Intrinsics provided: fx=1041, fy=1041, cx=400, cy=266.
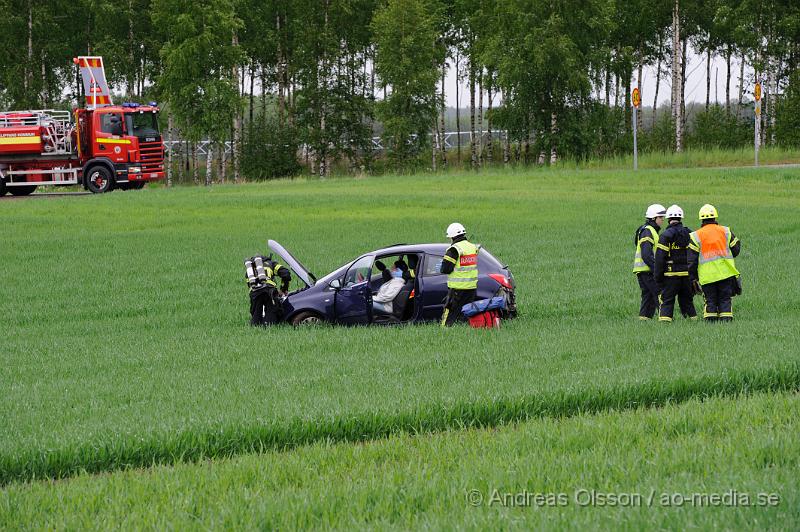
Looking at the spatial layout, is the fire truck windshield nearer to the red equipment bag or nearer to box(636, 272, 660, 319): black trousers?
the red equipment bag

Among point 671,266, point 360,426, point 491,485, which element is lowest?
point 360,426

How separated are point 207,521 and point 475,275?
8741 millimetres

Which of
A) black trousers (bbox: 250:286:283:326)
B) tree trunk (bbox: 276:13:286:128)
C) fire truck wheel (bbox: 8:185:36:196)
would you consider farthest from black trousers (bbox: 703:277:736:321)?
tree trunk (bbox: 276:13:286:128)

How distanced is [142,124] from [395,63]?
20605 mm

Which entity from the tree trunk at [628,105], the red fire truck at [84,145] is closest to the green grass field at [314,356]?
the red fire truck at [84,145]

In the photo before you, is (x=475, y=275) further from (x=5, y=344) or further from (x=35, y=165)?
(x=35, y=165)

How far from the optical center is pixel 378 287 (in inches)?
634

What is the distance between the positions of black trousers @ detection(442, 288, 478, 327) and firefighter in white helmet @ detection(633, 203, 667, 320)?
262 centimetres

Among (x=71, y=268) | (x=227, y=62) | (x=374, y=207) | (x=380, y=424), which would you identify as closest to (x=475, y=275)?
(x=380, y=424)

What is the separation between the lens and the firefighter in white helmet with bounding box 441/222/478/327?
1432 cm

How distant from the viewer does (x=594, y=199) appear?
121 ft

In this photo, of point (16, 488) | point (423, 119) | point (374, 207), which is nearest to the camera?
point (16, 488)

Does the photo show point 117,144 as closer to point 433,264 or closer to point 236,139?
point 236,139

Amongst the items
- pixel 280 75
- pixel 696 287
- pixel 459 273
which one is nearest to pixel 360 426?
pixel 459 273
